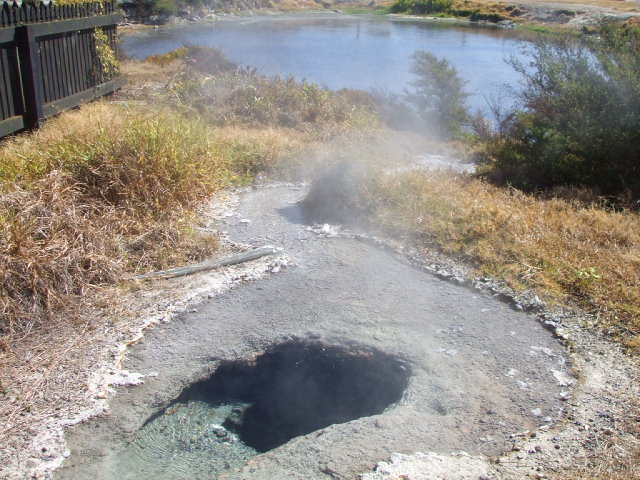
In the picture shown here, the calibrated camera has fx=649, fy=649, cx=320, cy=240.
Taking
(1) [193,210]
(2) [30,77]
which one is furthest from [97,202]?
(2) [30,77]

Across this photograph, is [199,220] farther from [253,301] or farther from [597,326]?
[597,326]

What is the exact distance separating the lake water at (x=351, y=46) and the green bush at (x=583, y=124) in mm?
2944

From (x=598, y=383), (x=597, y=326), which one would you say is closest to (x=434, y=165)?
(x=597, y=326)

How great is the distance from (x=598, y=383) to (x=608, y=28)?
778cm

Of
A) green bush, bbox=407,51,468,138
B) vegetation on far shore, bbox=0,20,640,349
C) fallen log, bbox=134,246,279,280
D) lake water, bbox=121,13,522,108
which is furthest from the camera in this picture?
lake water, bbox=121,13,522,108

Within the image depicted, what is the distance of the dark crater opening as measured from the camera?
485 cm

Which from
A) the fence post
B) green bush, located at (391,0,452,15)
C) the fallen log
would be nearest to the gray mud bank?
the fallen log

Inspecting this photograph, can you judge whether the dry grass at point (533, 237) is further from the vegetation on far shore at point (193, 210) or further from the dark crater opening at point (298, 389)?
the dark crater opening at point (298, 389)

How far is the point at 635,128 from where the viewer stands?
29.3ft

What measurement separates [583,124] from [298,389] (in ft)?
21.0

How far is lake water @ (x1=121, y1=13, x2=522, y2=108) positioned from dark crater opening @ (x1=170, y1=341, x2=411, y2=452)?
391 inches

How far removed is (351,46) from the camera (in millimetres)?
25188

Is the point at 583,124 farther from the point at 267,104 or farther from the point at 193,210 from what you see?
the point at 267,104

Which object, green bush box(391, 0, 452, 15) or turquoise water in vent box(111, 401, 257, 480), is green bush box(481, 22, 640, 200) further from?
green bush box(391, 0, 452, 15)
